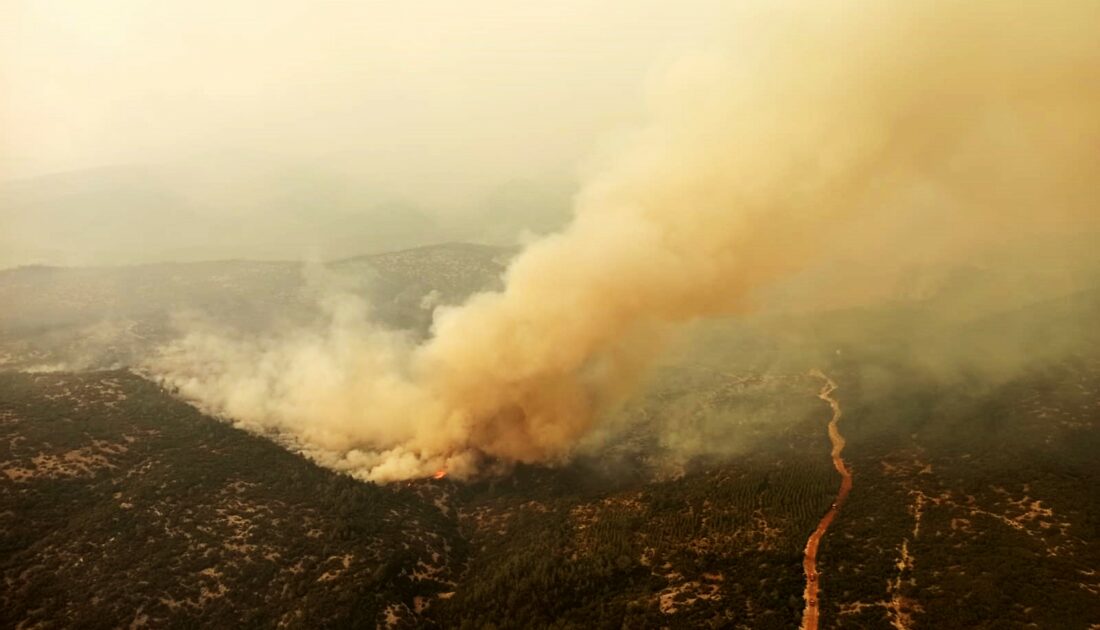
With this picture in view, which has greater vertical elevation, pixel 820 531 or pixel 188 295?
pixel 188 295

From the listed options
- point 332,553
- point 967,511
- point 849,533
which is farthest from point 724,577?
point 332,553

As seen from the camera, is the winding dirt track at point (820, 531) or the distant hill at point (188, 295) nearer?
the winding dirt track at point (820, 531)

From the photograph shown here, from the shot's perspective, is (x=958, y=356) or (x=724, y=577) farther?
(x=958, y=356)

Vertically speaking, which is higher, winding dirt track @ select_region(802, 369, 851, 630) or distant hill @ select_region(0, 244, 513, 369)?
distant hill @ select_region(0, 244, 513, 369)

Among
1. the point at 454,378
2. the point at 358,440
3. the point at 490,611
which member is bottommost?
the point at 490,611

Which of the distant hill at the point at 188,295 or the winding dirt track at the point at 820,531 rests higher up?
the distant hill at the point at 188,295

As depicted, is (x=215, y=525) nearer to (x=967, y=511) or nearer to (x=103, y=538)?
(x=103, y=538)

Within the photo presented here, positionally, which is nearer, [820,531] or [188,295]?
[820,531]

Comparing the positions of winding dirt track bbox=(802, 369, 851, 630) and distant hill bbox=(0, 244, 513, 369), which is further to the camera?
distant hill bbox=(0, 244, 513, 369)
